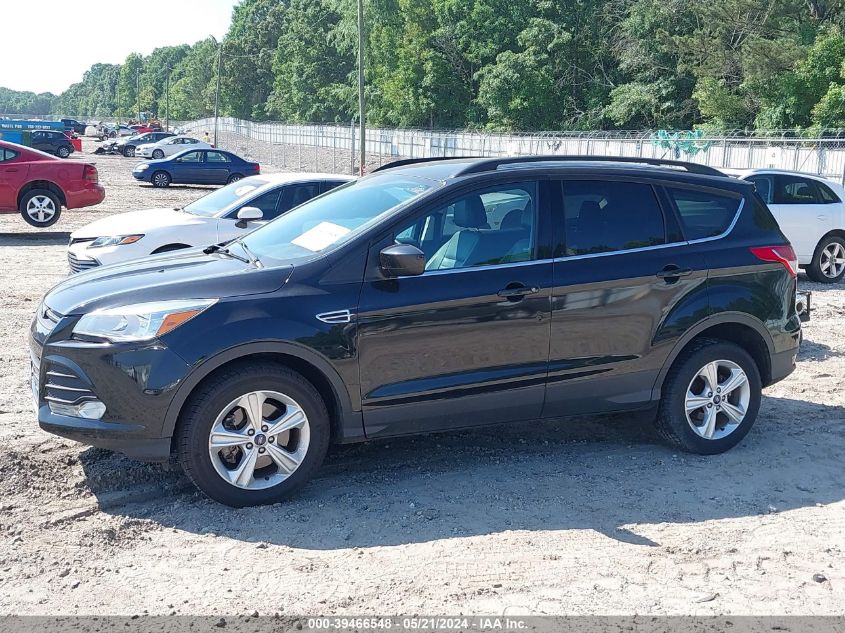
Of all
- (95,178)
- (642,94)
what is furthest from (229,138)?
(95,178)

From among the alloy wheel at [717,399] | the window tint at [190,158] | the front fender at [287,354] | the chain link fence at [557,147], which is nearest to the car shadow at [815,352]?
the alloy wheel at [717,399]

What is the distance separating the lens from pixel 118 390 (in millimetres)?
4684

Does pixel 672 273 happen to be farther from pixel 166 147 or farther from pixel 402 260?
pixel 166 147

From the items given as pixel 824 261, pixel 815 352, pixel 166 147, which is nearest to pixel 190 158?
pixel 166 147

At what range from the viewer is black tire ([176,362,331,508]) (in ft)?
15.6

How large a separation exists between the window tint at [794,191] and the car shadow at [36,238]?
12.0 meters

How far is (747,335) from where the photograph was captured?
620 cm

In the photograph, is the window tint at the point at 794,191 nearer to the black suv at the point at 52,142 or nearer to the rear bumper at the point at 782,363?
the rear bumper at the point at 782,363

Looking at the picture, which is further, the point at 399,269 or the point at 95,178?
the point at 95,178

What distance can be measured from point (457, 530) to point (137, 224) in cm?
699

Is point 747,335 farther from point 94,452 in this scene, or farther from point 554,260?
point 94,452

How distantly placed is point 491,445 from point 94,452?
2532mm

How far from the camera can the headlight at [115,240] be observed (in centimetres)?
1011

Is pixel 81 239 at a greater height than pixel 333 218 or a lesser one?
lesser
